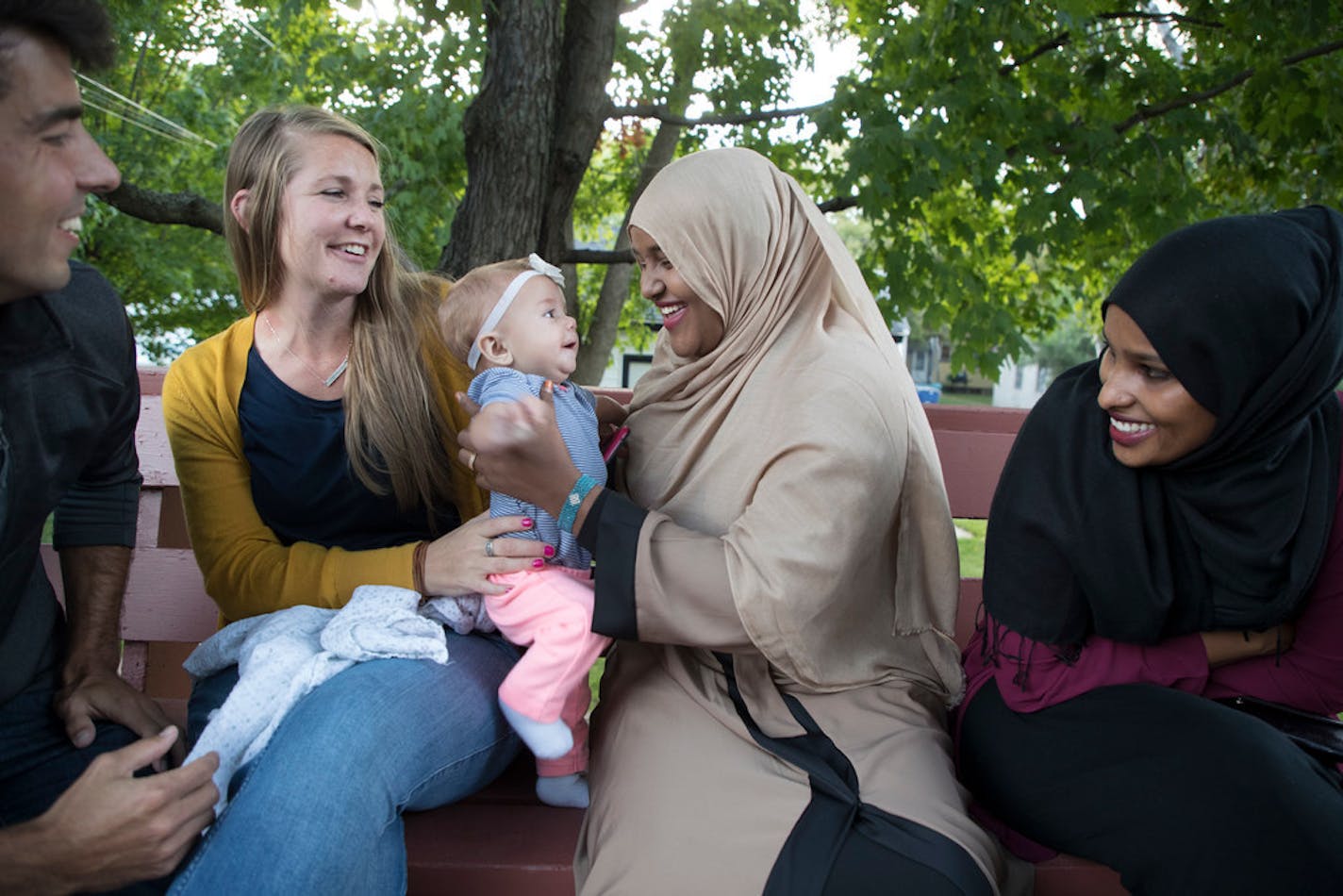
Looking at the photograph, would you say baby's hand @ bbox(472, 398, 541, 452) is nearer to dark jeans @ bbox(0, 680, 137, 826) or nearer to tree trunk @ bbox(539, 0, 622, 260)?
dark jeans @ bbox(0, 680, 137, 826)

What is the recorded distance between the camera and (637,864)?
1923 millimetres

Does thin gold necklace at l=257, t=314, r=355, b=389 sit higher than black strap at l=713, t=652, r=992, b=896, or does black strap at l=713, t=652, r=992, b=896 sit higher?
thin gold necklace at l=257, t=314, r=355, b=389

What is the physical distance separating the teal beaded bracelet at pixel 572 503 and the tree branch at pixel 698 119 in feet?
9.63

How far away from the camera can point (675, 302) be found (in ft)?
7.98

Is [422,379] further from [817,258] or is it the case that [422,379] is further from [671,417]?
[817,258]

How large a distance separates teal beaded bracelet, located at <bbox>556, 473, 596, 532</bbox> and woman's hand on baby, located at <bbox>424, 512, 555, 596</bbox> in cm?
11

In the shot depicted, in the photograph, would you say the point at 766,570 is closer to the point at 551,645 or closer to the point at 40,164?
the point at 551,645

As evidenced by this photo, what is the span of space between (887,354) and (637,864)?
117 centimetres

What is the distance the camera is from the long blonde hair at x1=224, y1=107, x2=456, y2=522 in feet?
8.27

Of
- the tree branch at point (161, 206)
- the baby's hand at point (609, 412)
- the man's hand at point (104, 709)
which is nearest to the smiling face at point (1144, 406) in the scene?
the baby's hand at point (609, 412)

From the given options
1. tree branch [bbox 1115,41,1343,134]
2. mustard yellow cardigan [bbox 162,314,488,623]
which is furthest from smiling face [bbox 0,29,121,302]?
tree branch [bbox 1115,41,1343,134]

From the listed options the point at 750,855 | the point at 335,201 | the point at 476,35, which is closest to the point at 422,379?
the point at 335,201

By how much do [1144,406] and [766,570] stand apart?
0.77m

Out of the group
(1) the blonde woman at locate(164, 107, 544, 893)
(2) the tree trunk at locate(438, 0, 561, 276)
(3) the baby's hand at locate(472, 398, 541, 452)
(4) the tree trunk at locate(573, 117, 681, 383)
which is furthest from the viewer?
(4) the tree trunk at locate(573, 117, 681, 383)
